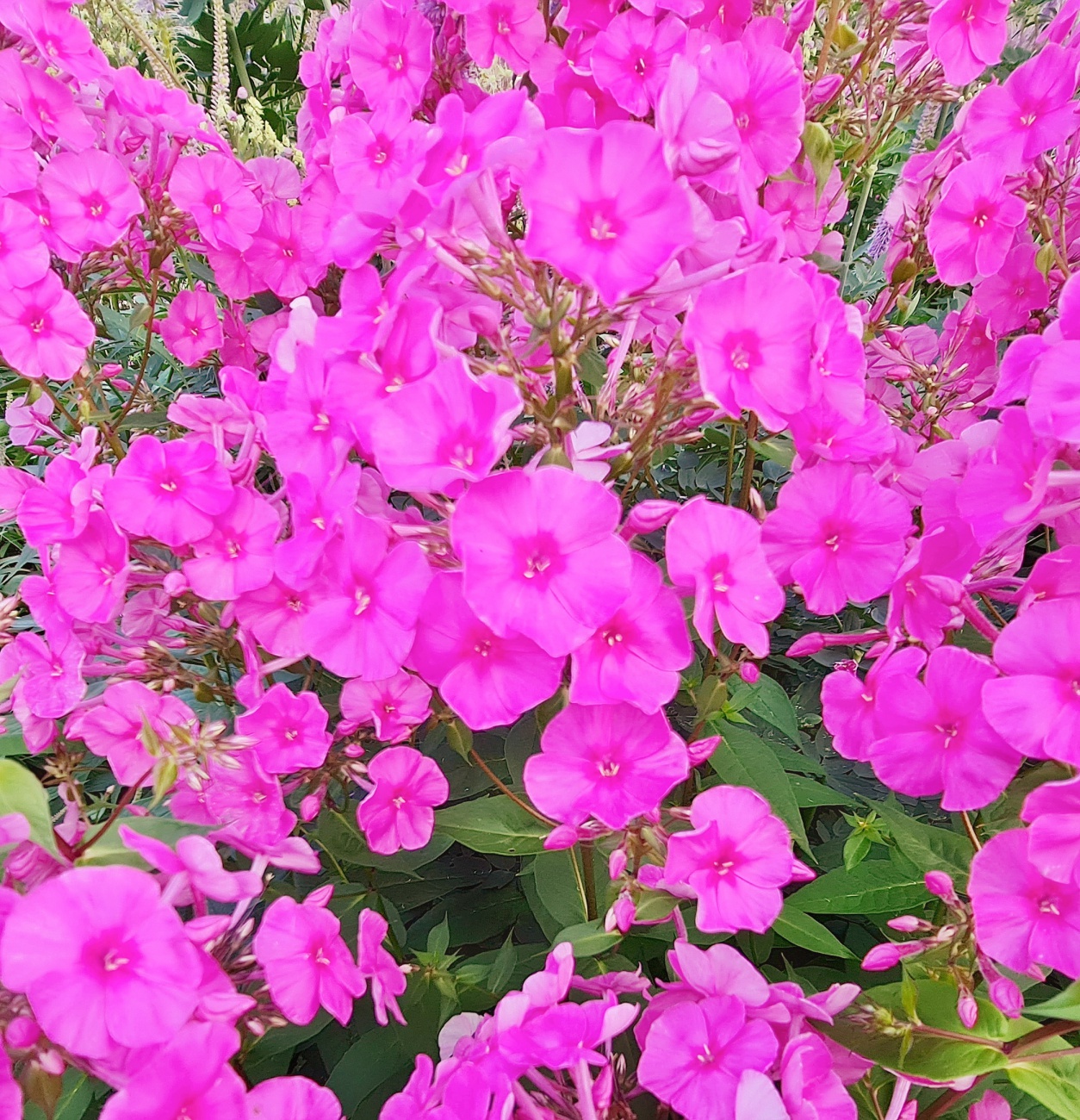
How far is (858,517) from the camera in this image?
2.22ft

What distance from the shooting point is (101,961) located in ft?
1.58

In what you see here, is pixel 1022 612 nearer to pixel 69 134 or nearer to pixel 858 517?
pixel 858 517

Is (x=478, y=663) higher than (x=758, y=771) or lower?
higher

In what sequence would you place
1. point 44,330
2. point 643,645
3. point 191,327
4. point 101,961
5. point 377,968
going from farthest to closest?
point 191,327, point 44,330, point 377,968, point 643,645, point 101,961

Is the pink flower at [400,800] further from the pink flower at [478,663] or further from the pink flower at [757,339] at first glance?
the pink flower at [757,339]

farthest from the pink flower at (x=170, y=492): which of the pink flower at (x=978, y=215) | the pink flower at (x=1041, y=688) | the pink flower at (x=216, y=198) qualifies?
the pink flower at (x=978, y=215)

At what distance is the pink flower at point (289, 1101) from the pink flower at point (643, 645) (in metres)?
0.29

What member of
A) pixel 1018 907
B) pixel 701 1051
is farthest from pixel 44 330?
pixel 1018 907

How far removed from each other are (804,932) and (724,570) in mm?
402

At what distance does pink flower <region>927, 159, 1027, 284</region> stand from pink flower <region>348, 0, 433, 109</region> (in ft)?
1.73

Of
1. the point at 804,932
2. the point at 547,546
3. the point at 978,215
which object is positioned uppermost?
the point at 978,215

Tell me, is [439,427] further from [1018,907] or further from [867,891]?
[867,891]

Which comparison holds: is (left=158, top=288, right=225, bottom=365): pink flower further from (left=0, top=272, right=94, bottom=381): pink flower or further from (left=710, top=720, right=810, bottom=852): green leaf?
(left=710, top=720, right=810, bottom=852): green leaf

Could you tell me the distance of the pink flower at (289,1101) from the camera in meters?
0.53
